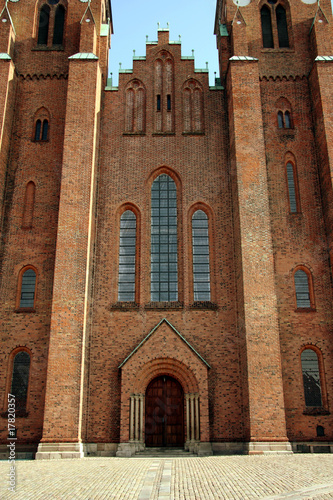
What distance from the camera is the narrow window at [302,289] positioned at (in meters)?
19.7

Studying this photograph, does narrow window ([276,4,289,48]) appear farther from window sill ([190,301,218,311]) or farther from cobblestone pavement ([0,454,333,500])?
cobblestone pavement ([0,454,333,500])

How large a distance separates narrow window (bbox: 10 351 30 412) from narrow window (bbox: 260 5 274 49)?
58.1 feet

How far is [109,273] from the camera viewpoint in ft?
66.0

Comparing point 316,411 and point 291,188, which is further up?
point 291,188

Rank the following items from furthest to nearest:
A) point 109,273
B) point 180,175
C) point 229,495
Answer: point 180,175 → point 109,273 → point 229,495

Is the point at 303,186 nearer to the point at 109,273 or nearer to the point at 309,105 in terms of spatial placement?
the point at 309,105

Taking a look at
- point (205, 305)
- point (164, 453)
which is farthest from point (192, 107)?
Result: point (164, 453)

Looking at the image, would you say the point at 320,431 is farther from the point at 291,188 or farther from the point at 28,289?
the point at 28,289

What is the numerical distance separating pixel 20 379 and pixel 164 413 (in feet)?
17.8

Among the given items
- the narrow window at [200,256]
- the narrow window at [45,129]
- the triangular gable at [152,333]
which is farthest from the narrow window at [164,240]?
the narrow window at [45,129]

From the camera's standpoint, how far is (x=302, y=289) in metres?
19.8

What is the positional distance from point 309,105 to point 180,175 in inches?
262

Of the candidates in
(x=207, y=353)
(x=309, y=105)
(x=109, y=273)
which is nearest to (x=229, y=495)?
(x=207, y=353)

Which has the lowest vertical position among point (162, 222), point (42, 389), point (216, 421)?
point (216, 421)
